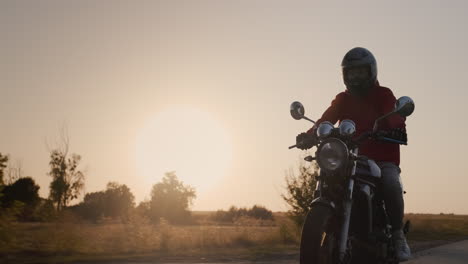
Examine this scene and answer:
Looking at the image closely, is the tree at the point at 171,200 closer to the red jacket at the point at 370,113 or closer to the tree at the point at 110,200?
the tree at the point at 110,200

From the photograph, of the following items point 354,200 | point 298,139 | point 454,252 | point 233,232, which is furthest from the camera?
point 233,232

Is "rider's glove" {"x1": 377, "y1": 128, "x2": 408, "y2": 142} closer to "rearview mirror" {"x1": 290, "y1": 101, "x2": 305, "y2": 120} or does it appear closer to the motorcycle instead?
the motorcycle

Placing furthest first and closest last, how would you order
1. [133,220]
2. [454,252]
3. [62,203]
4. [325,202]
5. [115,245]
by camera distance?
[62,203] < [133,220] < [115,245] < [454,252] < [325,202]

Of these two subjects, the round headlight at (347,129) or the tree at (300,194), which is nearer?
the round headlight at (347,129)

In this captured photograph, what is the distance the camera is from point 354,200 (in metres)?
5.66

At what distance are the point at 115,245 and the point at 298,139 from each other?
15.7m

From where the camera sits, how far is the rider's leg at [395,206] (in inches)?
237

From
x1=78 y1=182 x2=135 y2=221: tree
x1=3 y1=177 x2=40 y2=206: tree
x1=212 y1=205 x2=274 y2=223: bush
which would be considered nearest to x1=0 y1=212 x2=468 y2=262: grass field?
x1=3 y1=177 x2=40 y2=206: tree

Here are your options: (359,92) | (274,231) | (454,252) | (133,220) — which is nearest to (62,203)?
(133,220)

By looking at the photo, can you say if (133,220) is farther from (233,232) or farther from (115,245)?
(233,232)

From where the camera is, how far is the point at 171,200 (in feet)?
257

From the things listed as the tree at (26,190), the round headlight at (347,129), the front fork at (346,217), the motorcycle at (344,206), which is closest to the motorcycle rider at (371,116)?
the motorcycle at (344,206)

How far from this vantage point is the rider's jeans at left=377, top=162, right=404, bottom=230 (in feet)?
19.7

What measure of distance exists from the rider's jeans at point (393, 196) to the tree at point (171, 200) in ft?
238
